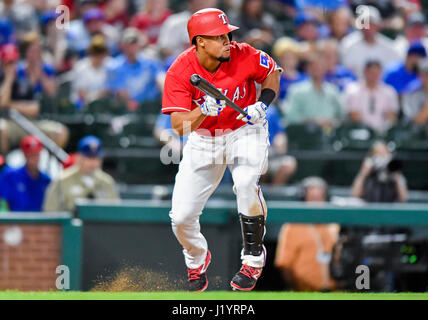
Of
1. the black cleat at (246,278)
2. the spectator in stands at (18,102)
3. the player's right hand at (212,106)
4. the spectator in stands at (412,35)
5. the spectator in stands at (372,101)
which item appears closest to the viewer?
the player's right hand at (212,106)

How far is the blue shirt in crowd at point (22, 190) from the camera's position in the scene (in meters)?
8.96

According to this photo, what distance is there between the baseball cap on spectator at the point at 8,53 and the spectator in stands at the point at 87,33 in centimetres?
109

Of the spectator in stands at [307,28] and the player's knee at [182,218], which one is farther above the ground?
the spectator in stands at [307,28]

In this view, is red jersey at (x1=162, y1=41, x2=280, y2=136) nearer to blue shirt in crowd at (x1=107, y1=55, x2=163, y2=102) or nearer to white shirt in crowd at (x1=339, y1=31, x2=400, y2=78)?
blue shirt in crowd at (x1=107, y1=55, x2=163, y2=102)

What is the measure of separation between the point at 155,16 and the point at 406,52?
11.0 feet

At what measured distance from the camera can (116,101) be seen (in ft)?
34.8

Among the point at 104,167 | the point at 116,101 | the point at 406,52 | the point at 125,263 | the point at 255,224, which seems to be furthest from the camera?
the point at 406,52

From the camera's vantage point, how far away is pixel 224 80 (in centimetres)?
605

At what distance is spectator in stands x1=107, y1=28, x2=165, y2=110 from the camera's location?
10766 mm

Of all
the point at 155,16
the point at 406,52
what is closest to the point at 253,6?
the point at 155,16

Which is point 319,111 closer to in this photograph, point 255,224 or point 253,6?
point 253,6

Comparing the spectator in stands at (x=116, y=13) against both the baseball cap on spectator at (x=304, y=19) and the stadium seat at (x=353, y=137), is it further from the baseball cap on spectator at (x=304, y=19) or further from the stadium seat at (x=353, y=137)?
the stadium seat at (x=353, y=137)

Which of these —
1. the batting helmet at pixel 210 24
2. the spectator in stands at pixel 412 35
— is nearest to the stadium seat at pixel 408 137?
the spectator in stands at pixel 412 35

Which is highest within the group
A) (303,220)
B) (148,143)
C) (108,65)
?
(108,65)
